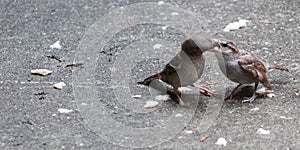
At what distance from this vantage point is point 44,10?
732 centimetres

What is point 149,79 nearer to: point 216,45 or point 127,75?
point 127,75

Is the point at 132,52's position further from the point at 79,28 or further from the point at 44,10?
the point at 44,10

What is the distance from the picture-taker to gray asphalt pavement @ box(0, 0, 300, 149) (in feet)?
15.2

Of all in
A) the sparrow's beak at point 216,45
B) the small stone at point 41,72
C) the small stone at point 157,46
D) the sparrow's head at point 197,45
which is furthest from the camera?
the small stone at point 157,46

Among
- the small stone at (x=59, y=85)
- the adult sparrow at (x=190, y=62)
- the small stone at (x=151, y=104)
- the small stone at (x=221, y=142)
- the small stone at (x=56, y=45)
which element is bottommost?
the small stone at (x=221, y=142)

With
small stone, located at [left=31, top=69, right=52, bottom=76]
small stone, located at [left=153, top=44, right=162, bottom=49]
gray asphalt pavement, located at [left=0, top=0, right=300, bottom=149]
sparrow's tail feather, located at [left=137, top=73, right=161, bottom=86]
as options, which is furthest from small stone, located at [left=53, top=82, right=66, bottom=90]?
small stone, located at [left=153, top=44, right=162, bottom=49]

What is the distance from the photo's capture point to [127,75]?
18.7 ft

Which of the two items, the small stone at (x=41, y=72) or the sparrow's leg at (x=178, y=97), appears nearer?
the sparrow's leg at (x=178, y=97)

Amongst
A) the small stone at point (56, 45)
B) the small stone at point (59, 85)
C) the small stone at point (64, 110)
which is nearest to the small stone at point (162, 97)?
the small stone at point (64, 110)

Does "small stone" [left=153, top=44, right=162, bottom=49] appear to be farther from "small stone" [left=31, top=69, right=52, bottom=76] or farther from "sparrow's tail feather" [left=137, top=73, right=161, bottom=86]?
"small stone" [left=31, top=69, right=52, bottom=76]

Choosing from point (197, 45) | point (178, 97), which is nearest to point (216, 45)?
point (197, 45)

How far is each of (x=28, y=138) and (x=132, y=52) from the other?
194cm

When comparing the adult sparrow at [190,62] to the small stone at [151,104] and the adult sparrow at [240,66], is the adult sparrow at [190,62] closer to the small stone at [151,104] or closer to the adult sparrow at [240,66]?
the adult sparrow at [240,66]

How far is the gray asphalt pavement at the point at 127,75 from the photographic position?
15.2 feet
